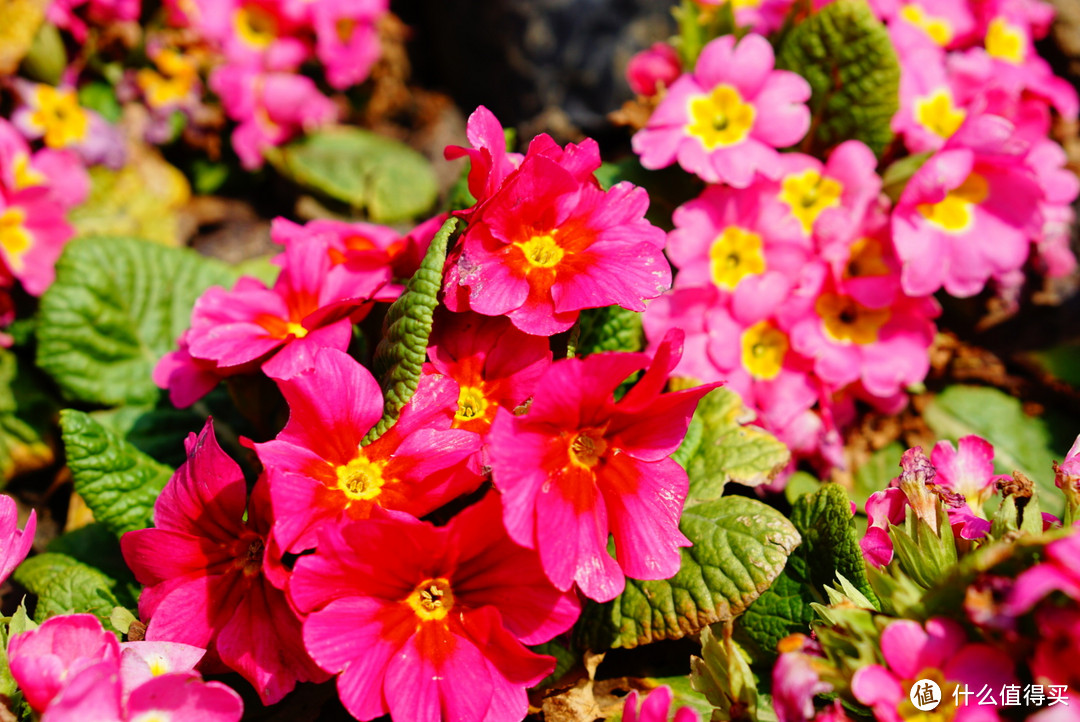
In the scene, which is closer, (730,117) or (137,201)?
(730,117)

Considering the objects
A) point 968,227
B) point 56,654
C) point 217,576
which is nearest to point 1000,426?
point 968,227

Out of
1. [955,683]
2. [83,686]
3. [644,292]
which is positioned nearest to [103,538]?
[83,686]

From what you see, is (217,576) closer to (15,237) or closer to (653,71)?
(15,237)

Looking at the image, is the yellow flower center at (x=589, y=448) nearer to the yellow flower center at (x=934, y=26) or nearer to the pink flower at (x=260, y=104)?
the yellow flower center at (x=934, y=26)

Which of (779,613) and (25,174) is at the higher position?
(25,174)

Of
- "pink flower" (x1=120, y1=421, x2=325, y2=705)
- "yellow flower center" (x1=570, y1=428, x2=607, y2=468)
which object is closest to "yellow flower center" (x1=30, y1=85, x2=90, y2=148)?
"pink flower" (x1=120, y1=421, x2=325, y2=705)

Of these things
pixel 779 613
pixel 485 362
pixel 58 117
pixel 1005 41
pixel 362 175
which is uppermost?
pixel 1005 41

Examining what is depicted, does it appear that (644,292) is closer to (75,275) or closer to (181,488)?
(181,488)

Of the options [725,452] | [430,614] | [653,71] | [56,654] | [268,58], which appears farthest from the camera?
[268,58]

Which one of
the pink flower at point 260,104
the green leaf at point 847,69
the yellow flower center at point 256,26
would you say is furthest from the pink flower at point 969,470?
the yellow flower center at point 256,26
